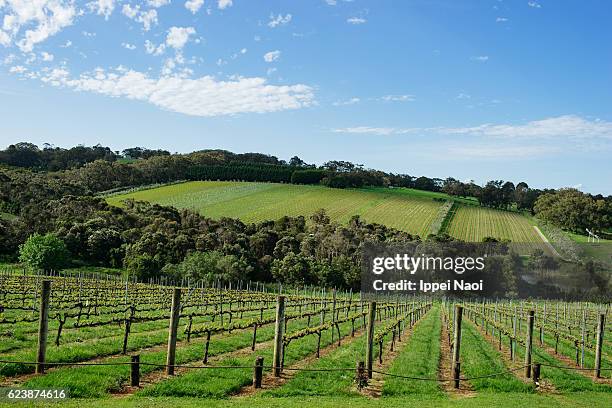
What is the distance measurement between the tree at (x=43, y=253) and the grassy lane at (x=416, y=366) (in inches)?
2026

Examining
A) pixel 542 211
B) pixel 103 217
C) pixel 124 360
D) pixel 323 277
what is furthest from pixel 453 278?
pixel 124 360

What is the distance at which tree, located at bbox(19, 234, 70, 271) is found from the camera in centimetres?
6325

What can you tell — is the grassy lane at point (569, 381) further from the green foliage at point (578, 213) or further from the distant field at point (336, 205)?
the green foliage at point (578, 213)

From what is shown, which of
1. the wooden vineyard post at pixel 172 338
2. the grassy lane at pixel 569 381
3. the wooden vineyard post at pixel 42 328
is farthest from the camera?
the grassy lane at pixel 569 381

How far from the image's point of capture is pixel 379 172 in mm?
141500

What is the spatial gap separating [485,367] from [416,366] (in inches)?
90.7

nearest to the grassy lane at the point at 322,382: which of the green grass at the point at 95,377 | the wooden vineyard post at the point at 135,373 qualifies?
the green grass at the point at 95,377

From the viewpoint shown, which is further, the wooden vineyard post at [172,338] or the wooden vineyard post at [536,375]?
the wooden vineyard post at [536,375]

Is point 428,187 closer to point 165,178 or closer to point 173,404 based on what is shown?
point 165,178

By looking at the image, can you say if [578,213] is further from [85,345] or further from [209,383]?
[209,383]

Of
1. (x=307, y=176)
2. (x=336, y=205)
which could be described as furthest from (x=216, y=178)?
(x=336, y=205)

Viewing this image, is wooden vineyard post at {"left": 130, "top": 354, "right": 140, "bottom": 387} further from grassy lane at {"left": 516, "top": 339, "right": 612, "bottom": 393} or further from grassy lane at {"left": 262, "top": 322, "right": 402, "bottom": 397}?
grassy lane at {"left": 516, "top": 339, "right": 612, "bottom": 393}

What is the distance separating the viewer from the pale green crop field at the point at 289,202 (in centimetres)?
9481

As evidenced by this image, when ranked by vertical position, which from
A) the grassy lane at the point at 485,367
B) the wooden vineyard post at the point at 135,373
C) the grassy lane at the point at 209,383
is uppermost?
the wooden vineyard post at the point at 135,373
